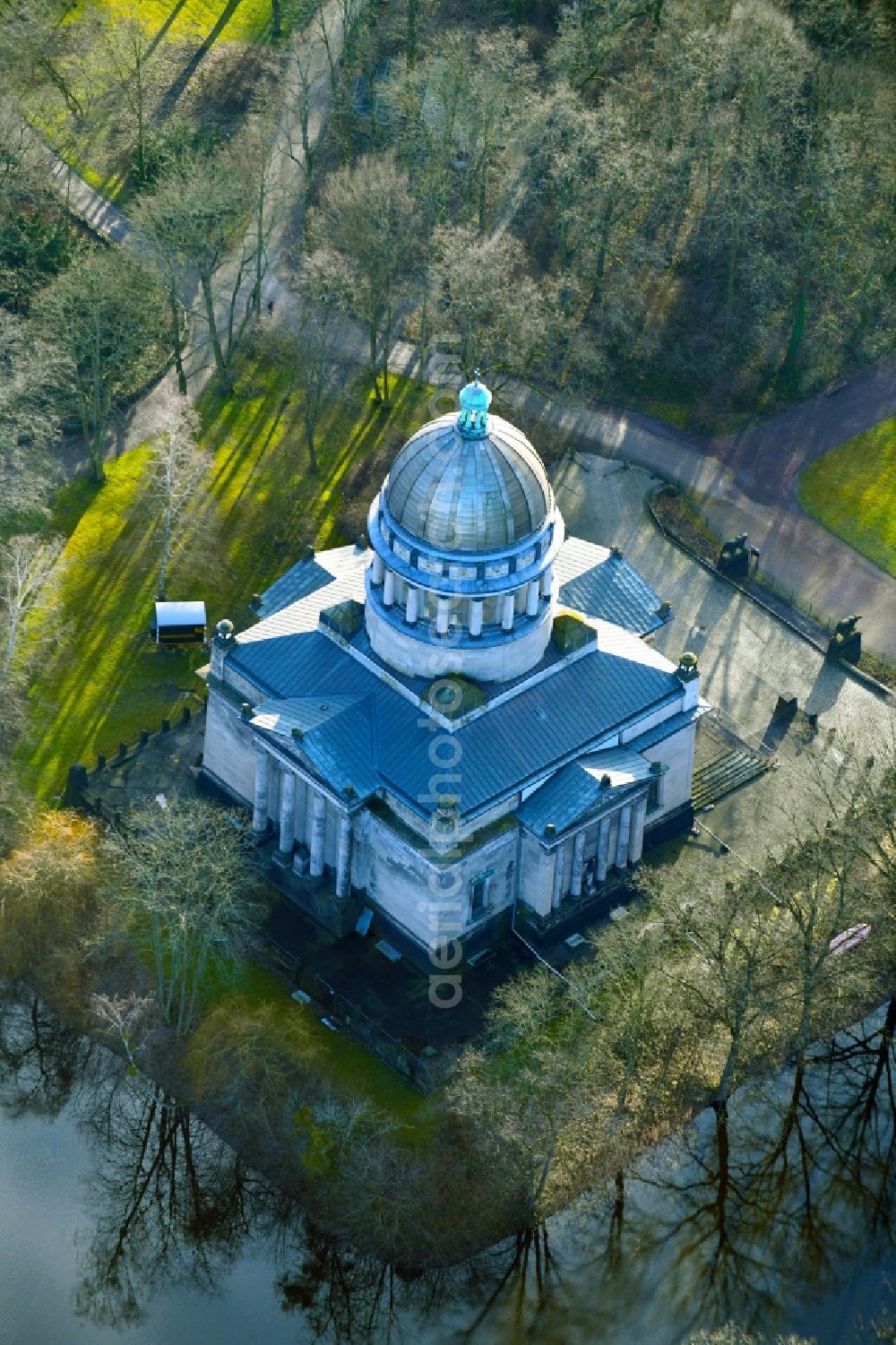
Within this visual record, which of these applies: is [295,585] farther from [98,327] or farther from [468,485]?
[98,327]

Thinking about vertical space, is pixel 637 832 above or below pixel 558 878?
above

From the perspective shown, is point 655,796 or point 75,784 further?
point 75,784

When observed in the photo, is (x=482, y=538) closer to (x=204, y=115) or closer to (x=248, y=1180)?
(x=248, y=1180)

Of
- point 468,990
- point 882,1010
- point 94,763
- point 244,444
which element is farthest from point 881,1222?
point 244,444

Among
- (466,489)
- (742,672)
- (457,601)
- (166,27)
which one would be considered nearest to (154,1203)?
(457,601)

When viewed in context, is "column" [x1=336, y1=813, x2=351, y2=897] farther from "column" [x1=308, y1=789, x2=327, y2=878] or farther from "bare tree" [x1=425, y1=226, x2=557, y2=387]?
"bare tree" [x1=425, y1=226, x2=557, y2=387]

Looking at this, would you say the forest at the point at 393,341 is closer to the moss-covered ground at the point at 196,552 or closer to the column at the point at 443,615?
the moss-covered ground at the point at 196,552
